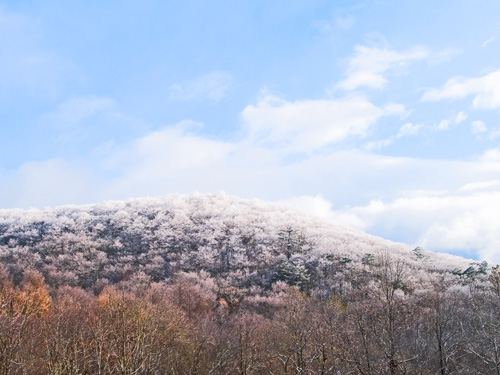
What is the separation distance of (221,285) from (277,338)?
45451mm

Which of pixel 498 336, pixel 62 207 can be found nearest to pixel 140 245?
pixel 62 207

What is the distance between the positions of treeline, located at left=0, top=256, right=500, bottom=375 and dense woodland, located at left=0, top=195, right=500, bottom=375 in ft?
0.82

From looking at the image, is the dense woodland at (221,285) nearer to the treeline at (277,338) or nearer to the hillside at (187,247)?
the treeline at (277,338)

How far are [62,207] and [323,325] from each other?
14678 centimetres

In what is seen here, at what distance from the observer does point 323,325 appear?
1117 inches

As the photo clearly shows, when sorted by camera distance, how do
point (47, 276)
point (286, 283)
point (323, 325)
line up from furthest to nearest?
point (47, 276), point (286, 283), point (323, 325)

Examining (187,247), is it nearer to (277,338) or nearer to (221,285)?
(221,285)

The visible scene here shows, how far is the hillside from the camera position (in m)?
81.3

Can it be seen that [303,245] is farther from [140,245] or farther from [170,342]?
[170,342]

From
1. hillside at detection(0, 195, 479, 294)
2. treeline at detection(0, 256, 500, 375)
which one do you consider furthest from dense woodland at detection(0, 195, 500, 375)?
hillside at detection(0, 195, 479, 294)

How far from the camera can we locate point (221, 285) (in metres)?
76.8

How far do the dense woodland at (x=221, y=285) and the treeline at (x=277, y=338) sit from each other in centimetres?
25

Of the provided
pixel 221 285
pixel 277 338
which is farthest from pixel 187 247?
pixel 277 338

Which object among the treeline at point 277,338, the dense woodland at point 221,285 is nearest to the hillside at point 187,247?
the dense woodland at point 221,285
